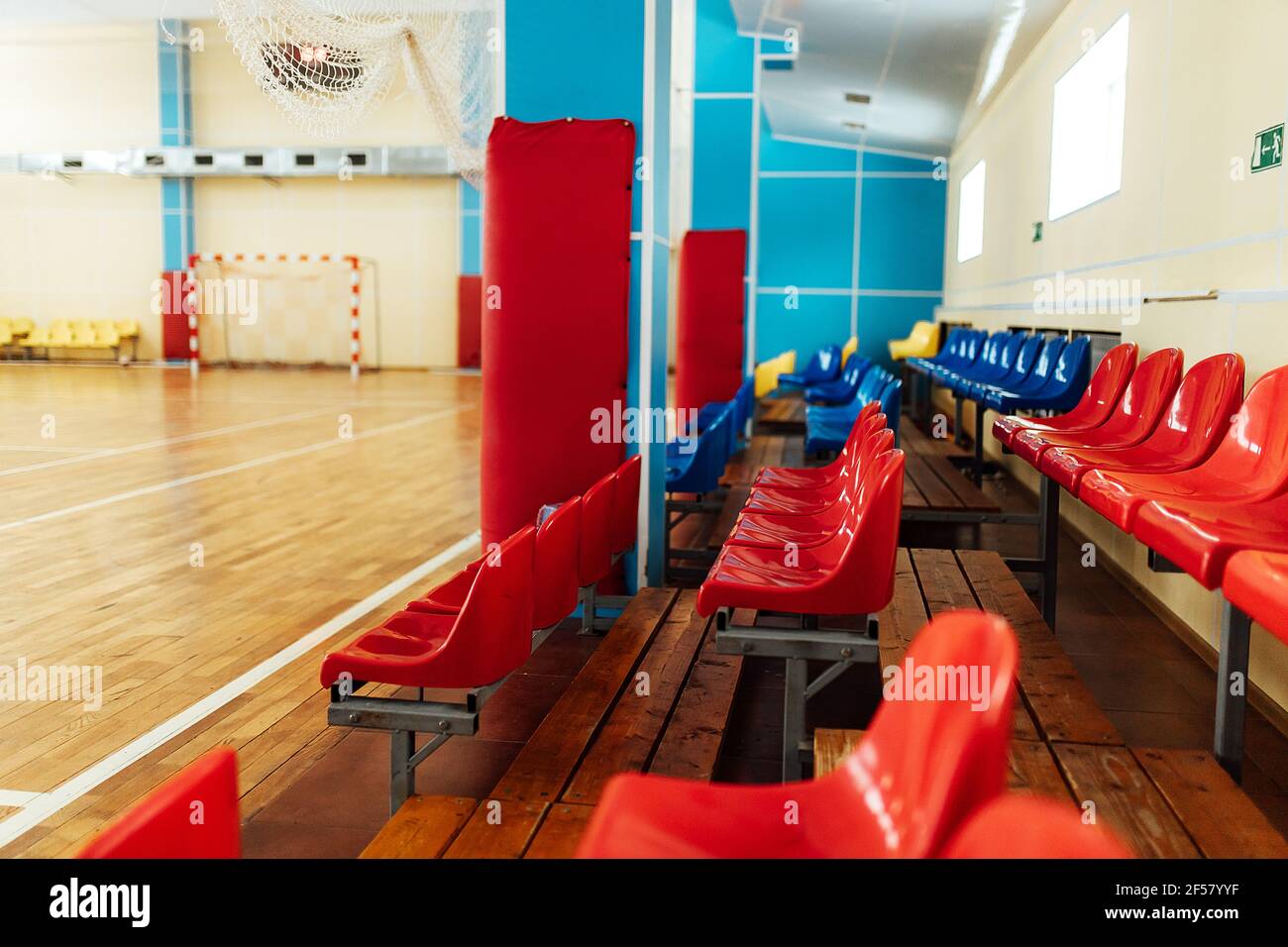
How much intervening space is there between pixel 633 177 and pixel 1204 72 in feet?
7.40

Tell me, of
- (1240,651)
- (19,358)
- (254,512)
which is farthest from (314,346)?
(1240,651)

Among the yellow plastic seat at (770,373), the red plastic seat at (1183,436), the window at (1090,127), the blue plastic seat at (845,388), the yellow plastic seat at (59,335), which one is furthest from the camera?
the yellow plastic seat at (59,335)

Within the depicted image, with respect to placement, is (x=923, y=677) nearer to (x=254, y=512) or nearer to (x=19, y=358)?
(x=254, y=512)

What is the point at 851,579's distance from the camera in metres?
2.49

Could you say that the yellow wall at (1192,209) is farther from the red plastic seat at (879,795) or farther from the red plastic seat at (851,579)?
the red plastic seat at (879,795)

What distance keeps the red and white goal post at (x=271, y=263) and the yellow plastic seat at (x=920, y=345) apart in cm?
919

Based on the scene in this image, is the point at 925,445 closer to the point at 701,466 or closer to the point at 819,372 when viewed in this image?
the point at 701,466

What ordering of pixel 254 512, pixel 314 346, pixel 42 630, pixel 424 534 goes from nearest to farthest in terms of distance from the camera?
pixel 42 630 → pixel 424 534 → pixel 254 512 → pixel 314 346

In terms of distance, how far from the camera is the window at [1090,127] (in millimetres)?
6066

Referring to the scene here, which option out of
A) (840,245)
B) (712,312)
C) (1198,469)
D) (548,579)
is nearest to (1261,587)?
(1198,469)

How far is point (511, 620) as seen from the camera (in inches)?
98.9

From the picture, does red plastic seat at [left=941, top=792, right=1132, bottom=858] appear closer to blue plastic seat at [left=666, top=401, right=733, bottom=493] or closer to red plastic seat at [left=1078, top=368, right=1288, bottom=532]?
red plastic seat at [left=1078, top=368, right=1288, bottom=532]

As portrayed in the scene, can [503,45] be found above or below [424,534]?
above

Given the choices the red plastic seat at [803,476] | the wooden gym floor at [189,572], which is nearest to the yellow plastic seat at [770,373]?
the wooden gym floor at [189,572]
